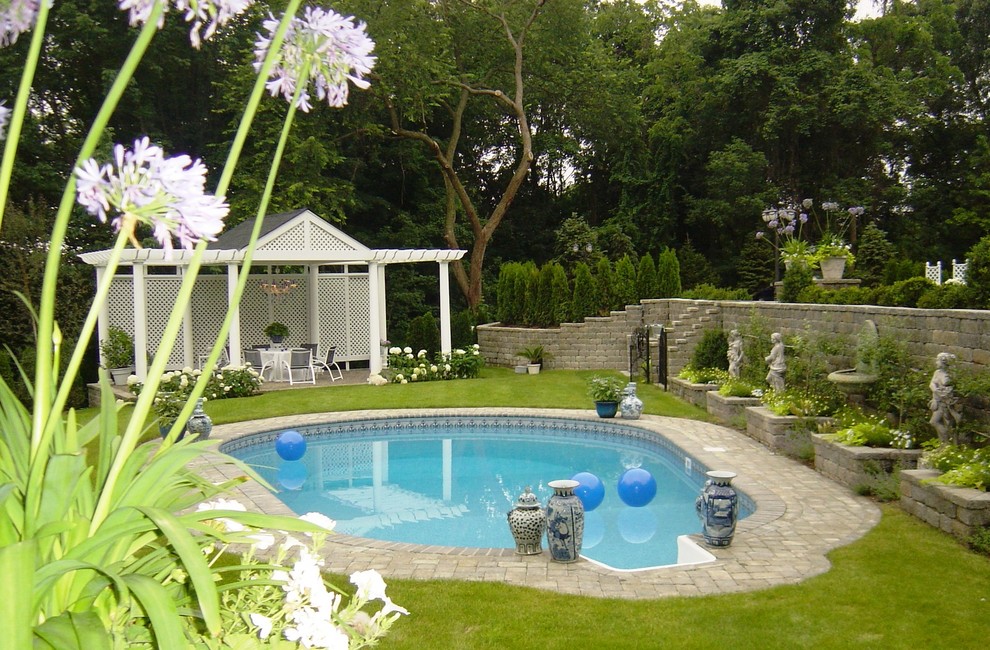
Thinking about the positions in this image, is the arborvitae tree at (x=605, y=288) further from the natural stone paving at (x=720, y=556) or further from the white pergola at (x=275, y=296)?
the natural stone paving at (x=720, y=556)

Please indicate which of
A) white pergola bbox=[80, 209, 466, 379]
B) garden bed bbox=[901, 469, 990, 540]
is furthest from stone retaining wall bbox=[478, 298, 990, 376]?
white pergola bbox=[80, 209, 466, 379]

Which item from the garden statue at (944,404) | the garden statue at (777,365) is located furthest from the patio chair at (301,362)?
the garden statue at (944,404)

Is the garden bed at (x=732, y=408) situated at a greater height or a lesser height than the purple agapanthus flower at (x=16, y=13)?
lesser

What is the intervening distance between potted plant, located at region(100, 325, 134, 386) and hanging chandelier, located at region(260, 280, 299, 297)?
296cm

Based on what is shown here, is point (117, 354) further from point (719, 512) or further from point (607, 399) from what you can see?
point (719, 512)

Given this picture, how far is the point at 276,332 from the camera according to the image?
17.1 meters

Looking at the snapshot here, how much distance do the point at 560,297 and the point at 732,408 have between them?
7.19m

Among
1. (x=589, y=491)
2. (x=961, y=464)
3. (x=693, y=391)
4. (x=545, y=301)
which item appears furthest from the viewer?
(x=545, y=301)

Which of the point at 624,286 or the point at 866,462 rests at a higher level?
the point at 624,286

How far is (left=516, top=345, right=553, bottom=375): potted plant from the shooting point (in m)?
17.2

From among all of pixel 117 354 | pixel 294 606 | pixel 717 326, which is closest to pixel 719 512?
pixel 294 606

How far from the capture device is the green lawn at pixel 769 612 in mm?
4461

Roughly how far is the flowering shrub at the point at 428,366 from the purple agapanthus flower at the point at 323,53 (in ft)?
45.2

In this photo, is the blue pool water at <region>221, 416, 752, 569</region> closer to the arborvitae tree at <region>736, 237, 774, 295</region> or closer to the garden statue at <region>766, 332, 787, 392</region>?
the garden statue at <region>766, 332, 787, 392</region>
